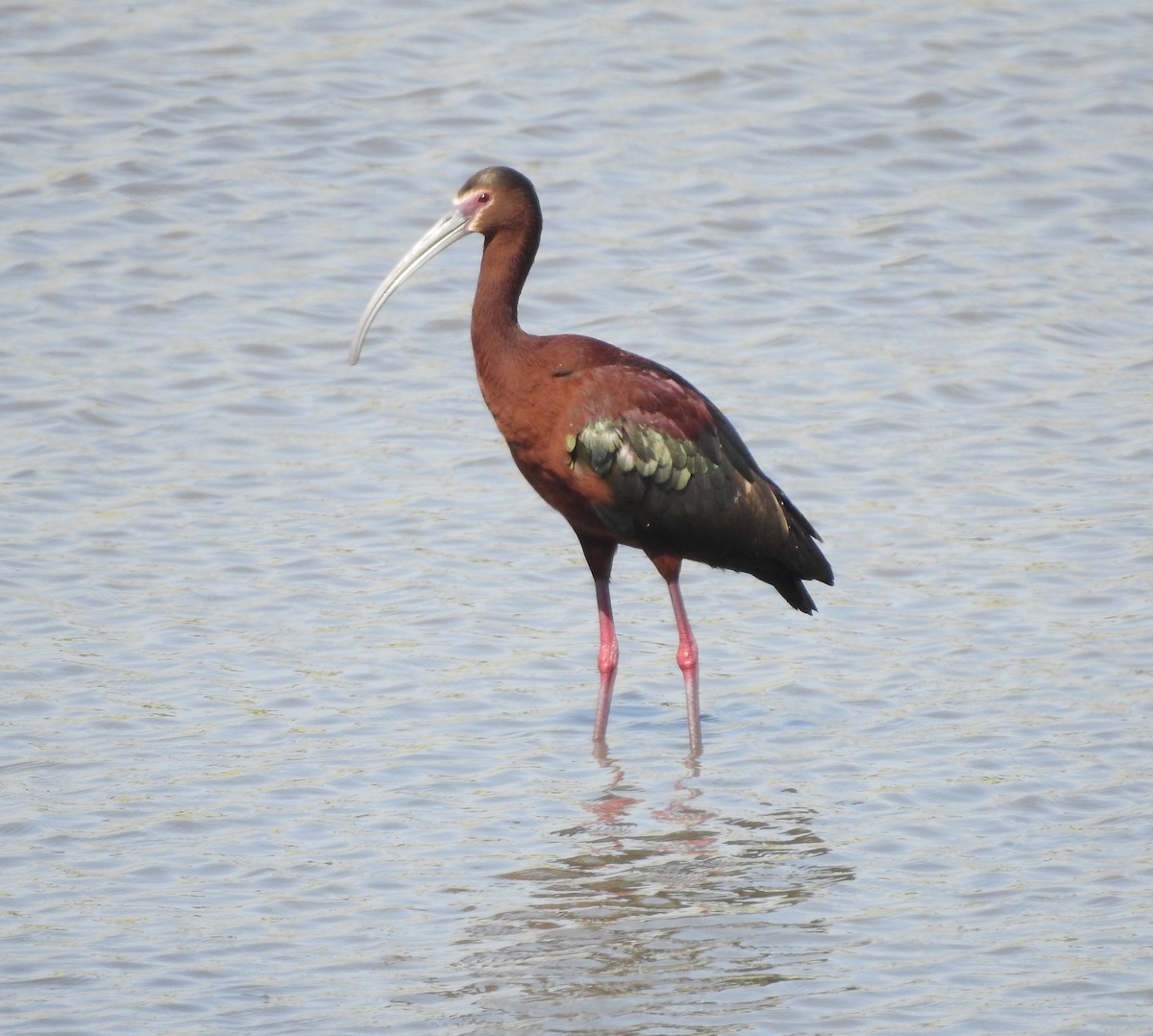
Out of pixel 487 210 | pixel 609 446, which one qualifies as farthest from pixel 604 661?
pixel 487 210

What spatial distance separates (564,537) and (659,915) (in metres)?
3.82

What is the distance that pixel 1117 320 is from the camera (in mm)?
12086

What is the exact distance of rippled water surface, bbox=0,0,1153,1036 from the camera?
19.3ft

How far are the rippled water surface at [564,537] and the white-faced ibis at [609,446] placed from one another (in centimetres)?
51

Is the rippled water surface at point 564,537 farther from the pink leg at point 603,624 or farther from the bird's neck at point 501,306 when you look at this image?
the bird's neck at point 501,306

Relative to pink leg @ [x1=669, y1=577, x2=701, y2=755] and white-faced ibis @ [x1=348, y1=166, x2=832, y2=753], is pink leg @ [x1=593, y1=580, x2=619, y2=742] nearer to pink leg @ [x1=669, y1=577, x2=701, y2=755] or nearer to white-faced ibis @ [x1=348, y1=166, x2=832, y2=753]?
white-faced ibis @ [x1=348, y1=166, x2=832, y2=753]

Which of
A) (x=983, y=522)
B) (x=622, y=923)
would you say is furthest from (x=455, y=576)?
(x=622, y=923)

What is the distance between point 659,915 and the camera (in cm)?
611

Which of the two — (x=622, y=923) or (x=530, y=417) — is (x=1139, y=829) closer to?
(x=622, y=923)

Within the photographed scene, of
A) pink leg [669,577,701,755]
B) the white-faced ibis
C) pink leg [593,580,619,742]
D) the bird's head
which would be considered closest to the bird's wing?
the white-faced ibis

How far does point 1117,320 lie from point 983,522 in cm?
297

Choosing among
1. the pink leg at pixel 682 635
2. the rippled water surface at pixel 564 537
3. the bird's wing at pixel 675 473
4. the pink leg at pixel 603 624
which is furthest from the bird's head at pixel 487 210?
the rippled water surface at pixel 564 537

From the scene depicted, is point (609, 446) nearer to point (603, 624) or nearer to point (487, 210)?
point (603, 624)

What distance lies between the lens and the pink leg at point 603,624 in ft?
25.7
